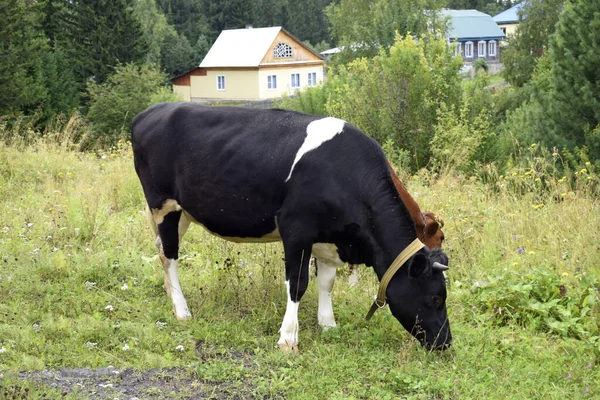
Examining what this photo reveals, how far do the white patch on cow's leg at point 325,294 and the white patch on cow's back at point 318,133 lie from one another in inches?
34.7

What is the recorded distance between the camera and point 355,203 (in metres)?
5.48

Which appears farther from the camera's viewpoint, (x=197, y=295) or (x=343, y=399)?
(x=197, y=295)

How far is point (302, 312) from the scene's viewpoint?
20.9 feet

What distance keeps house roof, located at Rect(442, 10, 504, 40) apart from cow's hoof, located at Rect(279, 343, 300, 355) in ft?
264

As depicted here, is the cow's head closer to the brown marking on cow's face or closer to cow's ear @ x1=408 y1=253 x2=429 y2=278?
cow's ear @ x1=408 y1=253 x2=429 y2=278

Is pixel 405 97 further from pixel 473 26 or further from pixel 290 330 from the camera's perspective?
pixel 473 26

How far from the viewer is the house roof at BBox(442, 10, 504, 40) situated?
83.1 m

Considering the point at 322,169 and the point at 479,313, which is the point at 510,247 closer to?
the point at 479,313

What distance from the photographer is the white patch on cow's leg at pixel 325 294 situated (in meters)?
6.00

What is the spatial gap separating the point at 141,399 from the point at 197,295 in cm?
197

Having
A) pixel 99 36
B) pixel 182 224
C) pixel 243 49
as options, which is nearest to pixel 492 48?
pixel 243 49

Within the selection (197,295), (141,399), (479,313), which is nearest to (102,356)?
(141,399)

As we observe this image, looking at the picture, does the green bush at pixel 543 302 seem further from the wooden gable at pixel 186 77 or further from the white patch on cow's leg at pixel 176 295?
the wooden gable at pixel 186 77

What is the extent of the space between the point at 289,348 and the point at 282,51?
2344 inches
